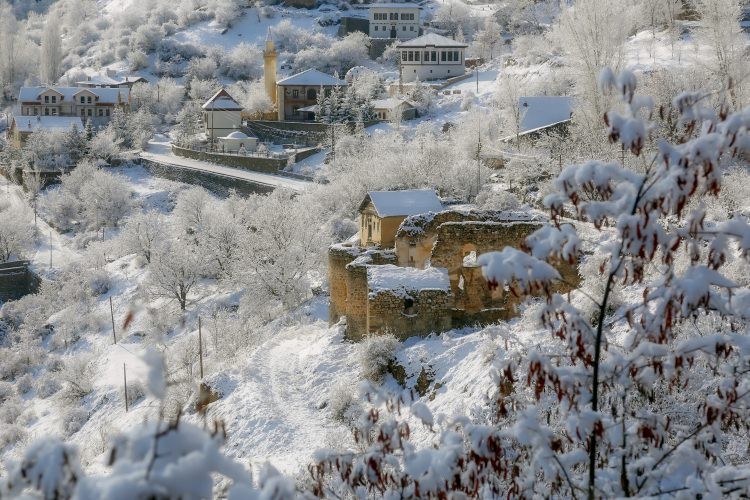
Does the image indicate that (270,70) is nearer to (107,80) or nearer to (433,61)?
(433,61)

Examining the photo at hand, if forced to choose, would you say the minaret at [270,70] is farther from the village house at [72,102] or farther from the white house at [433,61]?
the village house at [72,102]

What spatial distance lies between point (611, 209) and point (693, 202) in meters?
14.4

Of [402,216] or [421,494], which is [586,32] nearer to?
[402,216]

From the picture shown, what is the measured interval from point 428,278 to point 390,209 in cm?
702

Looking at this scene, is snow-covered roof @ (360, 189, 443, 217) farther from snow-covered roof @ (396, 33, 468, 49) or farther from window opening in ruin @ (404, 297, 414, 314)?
snow-covered roof @ (396, 33, 468, 49)

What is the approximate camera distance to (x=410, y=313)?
15656 mm

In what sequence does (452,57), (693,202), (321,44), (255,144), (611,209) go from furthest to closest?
(321,44) < (452,57) < (255,144) < (693,202) < (611,209)

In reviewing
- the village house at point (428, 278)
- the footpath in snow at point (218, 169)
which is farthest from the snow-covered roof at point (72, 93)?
the village house at point (428, 278)

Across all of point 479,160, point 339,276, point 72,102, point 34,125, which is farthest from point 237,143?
point 339,276

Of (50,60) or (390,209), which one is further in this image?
(50,60)

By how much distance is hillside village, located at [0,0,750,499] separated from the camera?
4328mm

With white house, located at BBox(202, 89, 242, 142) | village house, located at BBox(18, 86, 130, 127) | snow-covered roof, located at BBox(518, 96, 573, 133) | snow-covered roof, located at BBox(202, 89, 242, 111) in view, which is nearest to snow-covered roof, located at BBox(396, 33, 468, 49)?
snow-covered roof, located at BBox(202, 89, 242, 111)

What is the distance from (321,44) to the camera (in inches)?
2867

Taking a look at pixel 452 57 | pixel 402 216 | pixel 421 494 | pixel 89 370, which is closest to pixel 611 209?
pixel 421 494
